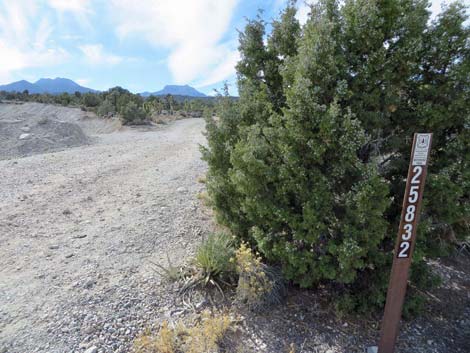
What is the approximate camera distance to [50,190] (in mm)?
6129

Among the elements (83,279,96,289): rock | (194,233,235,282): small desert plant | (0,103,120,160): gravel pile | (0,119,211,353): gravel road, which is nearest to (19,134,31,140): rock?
(0,103,120,160): gravel pile

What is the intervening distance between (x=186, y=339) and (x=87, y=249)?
2.18m

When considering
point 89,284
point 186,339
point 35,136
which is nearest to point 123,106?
point 35,136

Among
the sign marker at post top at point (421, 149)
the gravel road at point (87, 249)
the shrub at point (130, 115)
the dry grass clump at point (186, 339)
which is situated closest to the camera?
the sign marker at post top at point (421, 149)

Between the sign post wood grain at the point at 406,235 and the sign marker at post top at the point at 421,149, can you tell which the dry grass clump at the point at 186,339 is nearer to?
the sign post wood grain at the point at 406,235

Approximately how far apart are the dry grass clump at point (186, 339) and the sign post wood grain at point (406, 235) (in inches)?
53.8

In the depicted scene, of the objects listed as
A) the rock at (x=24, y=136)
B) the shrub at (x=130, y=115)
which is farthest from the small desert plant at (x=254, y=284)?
the shrub at (x=130, y=115)

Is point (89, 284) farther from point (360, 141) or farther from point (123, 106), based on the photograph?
point (123, 106)

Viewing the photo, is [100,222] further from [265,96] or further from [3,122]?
[3,122]

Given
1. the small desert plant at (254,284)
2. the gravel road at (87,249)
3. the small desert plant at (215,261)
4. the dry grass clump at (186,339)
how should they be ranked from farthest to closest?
the small desert plant at (215,261) < the small desert plant at (254,284) < the gravel road at (87,249) < the dry grass clump at (186,339)

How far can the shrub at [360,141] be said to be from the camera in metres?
2.37

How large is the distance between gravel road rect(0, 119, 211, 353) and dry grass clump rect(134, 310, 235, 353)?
22cm

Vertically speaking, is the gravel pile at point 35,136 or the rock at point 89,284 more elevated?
the gravel pile at point 35,136

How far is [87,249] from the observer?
386 cm
